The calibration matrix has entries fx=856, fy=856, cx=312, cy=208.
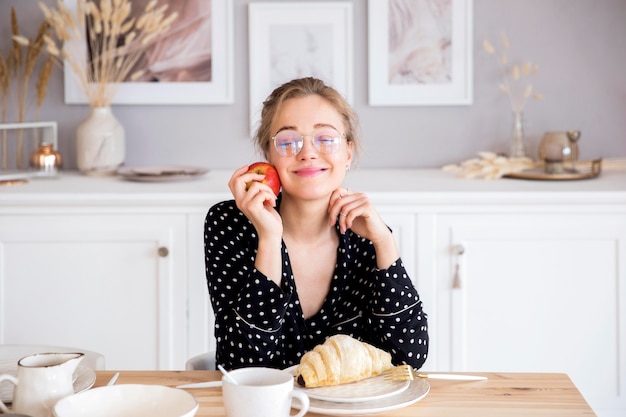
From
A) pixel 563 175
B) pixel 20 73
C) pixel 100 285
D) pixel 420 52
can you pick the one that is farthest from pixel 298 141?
pixel 20 73

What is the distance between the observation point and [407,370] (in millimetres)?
1357

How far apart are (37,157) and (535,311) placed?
175 centimetres

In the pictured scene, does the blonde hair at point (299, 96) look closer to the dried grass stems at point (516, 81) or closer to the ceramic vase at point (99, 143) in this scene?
the ceramic vase at point (99, 143)

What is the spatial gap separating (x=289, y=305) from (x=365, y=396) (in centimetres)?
50

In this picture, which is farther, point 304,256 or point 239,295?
point 304,256

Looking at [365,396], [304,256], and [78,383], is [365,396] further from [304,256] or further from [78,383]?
[304,256]

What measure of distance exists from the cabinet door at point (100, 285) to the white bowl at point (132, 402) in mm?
1538

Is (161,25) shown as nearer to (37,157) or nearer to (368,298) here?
(37,157)

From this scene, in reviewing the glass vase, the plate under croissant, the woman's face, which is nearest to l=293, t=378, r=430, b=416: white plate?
the plate under croissant

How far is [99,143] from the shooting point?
3.01 meters

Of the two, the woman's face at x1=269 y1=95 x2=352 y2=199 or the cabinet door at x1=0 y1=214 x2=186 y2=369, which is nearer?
the woman's face at x1=269 y1=95 x2=352 y2=199

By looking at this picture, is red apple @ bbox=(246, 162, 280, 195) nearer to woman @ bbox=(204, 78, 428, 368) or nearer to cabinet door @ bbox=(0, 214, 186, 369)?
woman @ bbox=(204, 78, 428, 368)

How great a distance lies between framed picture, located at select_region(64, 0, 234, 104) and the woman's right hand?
58.9 inches

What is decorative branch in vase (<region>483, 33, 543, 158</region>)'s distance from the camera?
3.08 metres
